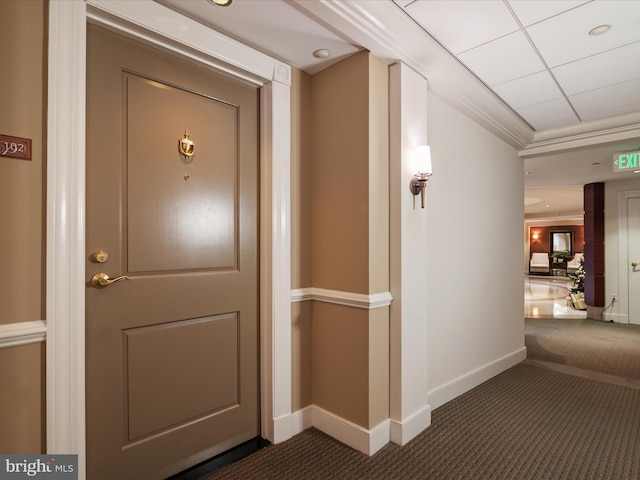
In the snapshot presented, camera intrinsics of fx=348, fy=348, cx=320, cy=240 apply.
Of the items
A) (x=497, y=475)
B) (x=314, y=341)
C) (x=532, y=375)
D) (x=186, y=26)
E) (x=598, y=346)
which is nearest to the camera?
(x=186, y=26)

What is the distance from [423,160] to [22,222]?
83.9 inches

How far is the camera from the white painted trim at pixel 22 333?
4.42ft

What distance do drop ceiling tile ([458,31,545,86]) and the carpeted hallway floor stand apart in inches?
103

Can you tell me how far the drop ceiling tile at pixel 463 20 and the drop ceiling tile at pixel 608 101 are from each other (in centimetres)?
148

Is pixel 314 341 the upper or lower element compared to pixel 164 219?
lower

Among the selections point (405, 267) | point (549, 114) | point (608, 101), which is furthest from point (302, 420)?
point (608, 101)

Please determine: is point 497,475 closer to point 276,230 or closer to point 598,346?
point 276,230

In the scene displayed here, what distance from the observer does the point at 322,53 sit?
7.32 feet

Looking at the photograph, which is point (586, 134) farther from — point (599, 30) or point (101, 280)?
point (101, 280)

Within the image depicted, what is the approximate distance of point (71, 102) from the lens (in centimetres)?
150

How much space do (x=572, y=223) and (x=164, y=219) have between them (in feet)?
60.0

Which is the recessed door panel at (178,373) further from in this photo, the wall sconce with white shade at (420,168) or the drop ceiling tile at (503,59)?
the drop ceiling tile at (503,59)

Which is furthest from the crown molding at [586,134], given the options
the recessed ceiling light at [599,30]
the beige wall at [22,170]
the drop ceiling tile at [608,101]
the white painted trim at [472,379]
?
the beige wall at [22,170]

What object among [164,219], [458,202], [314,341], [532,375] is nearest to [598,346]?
[532,375]
